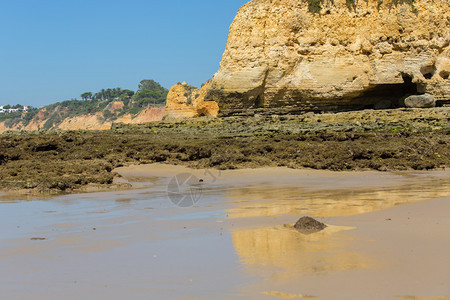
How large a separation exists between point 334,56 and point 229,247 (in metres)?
20.6

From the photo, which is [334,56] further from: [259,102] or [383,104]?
[259,102]

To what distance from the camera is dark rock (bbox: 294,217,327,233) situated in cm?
418

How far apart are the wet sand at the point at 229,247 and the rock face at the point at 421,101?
15.9 meters

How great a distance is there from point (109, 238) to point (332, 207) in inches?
98.3

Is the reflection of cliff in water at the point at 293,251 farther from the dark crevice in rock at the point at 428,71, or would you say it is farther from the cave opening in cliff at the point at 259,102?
the dark crevice in rock at the point at 428,71

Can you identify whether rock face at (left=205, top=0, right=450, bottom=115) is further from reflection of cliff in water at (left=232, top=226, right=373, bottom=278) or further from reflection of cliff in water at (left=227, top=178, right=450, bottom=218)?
reflection of cliff in water at (left=232, top=226, right=373, bottom=278)

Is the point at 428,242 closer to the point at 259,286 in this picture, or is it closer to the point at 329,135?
the point at 259,286

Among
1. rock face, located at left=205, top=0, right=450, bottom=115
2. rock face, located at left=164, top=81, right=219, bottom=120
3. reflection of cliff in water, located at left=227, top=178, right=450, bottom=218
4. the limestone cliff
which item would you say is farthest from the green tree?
reflection of cliff in water, located at left=227, top=178, right=450, bottom=218

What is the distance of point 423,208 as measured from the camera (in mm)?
5062

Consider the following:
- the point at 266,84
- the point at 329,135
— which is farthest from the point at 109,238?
the point at 266,84

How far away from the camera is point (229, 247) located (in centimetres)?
371

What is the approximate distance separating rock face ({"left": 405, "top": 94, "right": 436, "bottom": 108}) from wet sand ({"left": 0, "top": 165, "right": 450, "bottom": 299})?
1586 centimetres

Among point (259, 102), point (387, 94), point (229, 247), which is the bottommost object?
point (229, 247)

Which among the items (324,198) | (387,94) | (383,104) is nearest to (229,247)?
(324,198)
